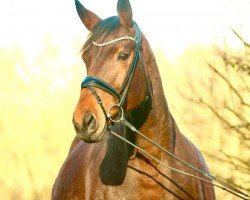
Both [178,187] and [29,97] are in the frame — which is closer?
[178,187]

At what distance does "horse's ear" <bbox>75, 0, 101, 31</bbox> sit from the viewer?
410cm

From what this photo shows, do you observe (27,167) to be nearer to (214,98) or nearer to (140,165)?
(214,98)

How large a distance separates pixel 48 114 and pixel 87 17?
1494 centimetres

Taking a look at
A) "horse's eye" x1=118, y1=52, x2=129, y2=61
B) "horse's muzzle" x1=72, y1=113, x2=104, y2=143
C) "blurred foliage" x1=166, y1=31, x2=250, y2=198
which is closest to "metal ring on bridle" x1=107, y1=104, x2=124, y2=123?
"horse's muzzle" x1=72, y1=113, x2=104, y2=143

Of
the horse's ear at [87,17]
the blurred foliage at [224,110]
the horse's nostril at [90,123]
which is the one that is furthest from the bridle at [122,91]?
the blurred foliage at [224,110]

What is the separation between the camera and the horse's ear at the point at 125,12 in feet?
12.4

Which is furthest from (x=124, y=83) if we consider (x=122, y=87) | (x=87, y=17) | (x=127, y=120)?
(x=87, y=17)

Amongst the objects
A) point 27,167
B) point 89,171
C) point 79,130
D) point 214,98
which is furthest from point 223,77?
point 27,167

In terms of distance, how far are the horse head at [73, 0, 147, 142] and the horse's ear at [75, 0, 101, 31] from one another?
127mm

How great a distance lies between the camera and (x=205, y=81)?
36.3 feet

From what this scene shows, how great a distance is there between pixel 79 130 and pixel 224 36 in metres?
7.31

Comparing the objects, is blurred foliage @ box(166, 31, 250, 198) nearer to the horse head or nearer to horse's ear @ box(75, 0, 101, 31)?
horse's ear @ box(75, 0, 101, 31)

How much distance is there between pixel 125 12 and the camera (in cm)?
382

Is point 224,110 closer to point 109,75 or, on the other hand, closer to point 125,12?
point 125,12
